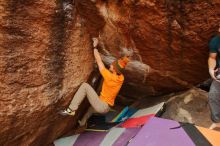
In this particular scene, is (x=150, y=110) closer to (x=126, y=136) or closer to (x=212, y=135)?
(x=126, y=136)

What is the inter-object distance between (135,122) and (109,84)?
0.95 m

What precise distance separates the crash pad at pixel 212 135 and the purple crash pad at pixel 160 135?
272mm

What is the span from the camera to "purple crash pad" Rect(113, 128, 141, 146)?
619 cm

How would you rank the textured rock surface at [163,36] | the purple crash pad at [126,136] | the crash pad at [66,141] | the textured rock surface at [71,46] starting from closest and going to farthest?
the textured rock surface at [163,36], the textured rock surface at [71,46], the purple crash pad at [126,136], the crash pad at [66,141]

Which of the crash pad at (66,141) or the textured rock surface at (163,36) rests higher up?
the textured rock surface at (163,36)

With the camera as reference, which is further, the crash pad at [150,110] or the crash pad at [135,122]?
the crash pad at [150,110]

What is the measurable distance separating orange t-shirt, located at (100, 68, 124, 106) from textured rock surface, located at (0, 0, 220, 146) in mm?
405

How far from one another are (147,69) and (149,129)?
1418 millimetres

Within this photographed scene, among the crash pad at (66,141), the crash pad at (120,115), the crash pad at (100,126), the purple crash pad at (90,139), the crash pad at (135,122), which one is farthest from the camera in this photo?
the crash pad at (120,115)

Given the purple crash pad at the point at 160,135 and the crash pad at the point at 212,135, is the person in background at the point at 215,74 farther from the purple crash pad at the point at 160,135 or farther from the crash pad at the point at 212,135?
the purple crash pad at the point at 160,135

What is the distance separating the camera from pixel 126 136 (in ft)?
21.0

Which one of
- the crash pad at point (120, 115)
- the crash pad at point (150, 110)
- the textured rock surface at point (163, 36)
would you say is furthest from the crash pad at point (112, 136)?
the textured rock surface at point (163, 36)

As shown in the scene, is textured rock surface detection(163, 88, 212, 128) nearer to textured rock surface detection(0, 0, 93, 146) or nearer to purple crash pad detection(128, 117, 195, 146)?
purple crash pad detection(128, 117, 195, 146)

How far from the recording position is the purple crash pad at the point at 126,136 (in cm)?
619
